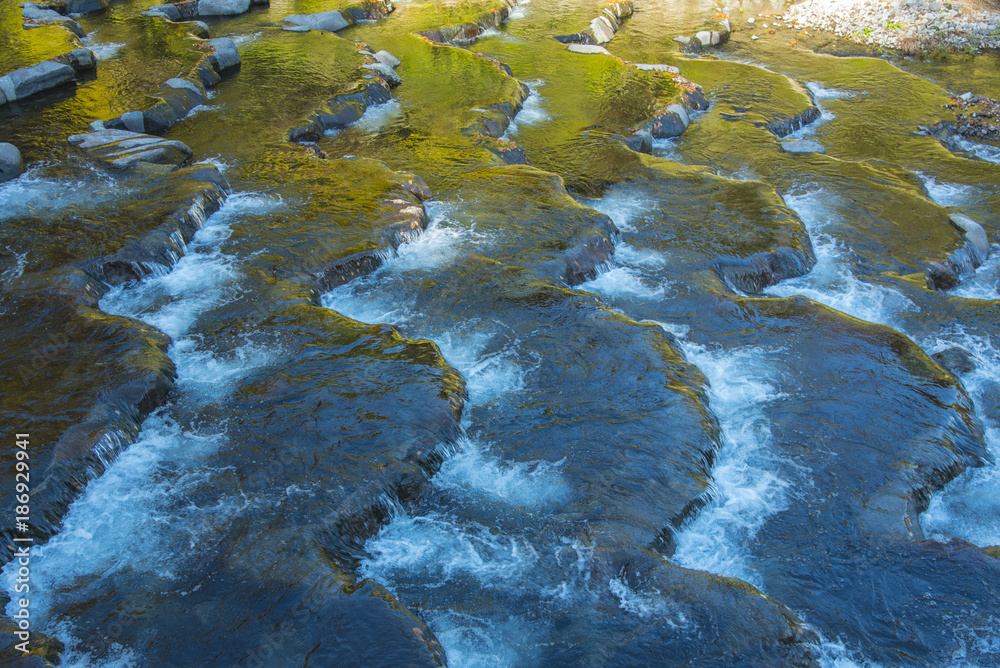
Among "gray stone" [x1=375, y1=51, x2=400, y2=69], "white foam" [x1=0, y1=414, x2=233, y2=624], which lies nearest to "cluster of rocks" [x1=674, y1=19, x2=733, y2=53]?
"gray stone" [x1=375, y1=51, x2=400, y2=69]

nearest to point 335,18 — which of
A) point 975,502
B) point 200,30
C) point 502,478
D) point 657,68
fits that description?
point 200,30

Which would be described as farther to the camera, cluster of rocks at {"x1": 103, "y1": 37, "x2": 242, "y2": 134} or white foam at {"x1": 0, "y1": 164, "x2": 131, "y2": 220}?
cluster of rocks at {"x1": 103, "y1": 37, "x2": 242, "y2": 134}

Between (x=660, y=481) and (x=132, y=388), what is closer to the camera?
(x=660, y=481)

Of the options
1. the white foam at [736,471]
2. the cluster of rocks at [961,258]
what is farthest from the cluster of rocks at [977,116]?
the white foam at [736,471]

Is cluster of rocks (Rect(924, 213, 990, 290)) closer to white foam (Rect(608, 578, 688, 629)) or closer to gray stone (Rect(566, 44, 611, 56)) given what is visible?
white foam (Rect(608, 578, 688, 629))

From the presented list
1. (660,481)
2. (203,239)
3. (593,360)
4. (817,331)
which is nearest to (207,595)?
(660,481)

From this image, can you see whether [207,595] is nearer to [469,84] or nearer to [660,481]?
[660,481]

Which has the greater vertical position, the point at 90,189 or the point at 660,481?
the point at 90,189
